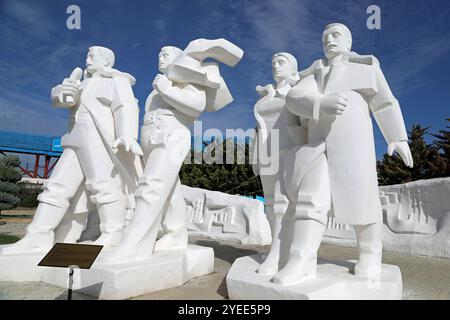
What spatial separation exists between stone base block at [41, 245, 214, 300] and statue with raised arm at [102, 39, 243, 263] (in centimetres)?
21

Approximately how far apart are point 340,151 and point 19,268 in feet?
10.7

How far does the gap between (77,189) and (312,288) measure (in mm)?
2875

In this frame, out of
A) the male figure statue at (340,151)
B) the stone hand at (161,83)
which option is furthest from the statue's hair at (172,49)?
the male figure statue at (340,151)

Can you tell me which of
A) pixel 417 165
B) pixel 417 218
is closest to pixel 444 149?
pixel 417 165

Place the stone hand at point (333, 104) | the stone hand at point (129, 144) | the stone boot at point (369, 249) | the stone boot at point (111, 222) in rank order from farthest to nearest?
the stone boot at point (111, 222) < the stone hand at point (129, 144) < the stone boot at point (369, 249) < the stone hand at point (333, 104)

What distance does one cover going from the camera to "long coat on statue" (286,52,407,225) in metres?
2.72

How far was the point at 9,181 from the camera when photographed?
11.2 metres

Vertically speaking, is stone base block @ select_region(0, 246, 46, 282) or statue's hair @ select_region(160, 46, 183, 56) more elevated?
statue's hair @ select_region(160, 46, 183, 56)

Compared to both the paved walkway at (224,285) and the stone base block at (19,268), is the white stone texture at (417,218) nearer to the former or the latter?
the paved walkway at (224,285)

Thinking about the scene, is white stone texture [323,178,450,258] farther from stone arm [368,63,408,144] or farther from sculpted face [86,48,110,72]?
sculpted face [86,48,110,72]

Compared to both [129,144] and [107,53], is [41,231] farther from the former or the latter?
[107,53]

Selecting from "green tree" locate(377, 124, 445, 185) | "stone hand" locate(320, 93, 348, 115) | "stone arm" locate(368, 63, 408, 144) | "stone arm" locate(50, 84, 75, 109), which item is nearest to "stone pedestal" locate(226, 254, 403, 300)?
"stone arm" locate(368, 63, 408, 144)

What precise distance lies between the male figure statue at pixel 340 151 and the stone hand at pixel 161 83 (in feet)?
4.89

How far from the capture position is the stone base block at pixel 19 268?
3.38 m
